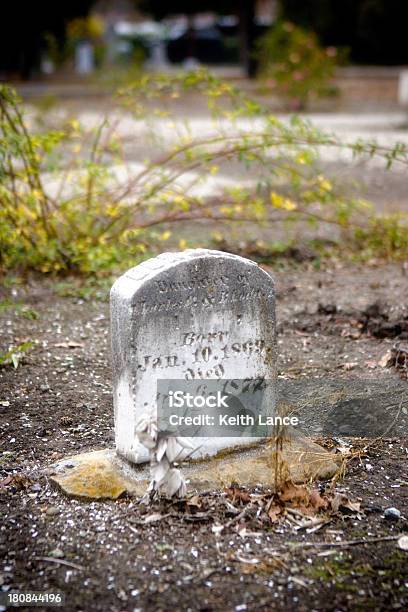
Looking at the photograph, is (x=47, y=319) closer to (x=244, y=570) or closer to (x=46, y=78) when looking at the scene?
(x=244, y=570)

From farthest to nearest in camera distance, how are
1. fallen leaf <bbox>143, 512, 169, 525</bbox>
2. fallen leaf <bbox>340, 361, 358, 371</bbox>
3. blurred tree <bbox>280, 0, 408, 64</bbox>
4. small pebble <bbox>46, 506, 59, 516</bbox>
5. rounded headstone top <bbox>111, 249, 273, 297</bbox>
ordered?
1. blurred tree <bbox>280, 0, 408, 64</bbox>
2. fallen leaf <bbox>340, 361, 358, 371</bbox>
3. rounded headstone top <bbox>111, 249, 273, 297</bbox>
4. small pebble <bbox>46, 506, 59, 516</bbox>
5. fallen leaf <bbox>143, 512, 169, 525</bbox>

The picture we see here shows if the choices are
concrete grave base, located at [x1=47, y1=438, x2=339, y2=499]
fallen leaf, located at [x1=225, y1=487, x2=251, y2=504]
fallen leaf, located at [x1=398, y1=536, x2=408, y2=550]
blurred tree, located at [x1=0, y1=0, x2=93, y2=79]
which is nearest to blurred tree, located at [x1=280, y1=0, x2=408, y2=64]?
blurred tree, located at [x1=0, y1=0, x2=93, y2=79]

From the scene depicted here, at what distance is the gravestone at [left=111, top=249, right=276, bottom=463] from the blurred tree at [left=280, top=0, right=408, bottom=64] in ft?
76.9

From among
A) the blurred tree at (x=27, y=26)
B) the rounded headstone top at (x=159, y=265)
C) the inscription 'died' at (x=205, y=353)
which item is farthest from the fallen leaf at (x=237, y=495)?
the blurred tree at (x=27, y=26)

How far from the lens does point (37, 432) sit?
168 inches

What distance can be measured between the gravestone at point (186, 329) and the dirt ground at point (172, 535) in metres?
0.40

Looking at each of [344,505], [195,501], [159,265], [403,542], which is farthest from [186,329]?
[403,542]

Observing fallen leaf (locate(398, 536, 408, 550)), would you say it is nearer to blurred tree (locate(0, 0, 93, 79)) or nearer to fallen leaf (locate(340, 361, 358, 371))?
fallen leaf (locate(340, 361, 358, 371))

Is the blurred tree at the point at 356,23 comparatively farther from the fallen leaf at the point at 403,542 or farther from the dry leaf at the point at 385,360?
the fallen leaf at the point at 403,542

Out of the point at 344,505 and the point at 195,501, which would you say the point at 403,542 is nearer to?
the point at 344,505

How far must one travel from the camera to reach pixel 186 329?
3.67 meters

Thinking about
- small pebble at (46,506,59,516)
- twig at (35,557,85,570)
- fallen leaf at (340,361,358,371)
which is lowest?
fallen leaf at (340,361,358,371)

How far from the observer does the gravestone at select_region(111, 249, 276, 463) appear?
3557 mm

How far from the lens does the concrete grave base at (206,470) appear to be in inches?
140
